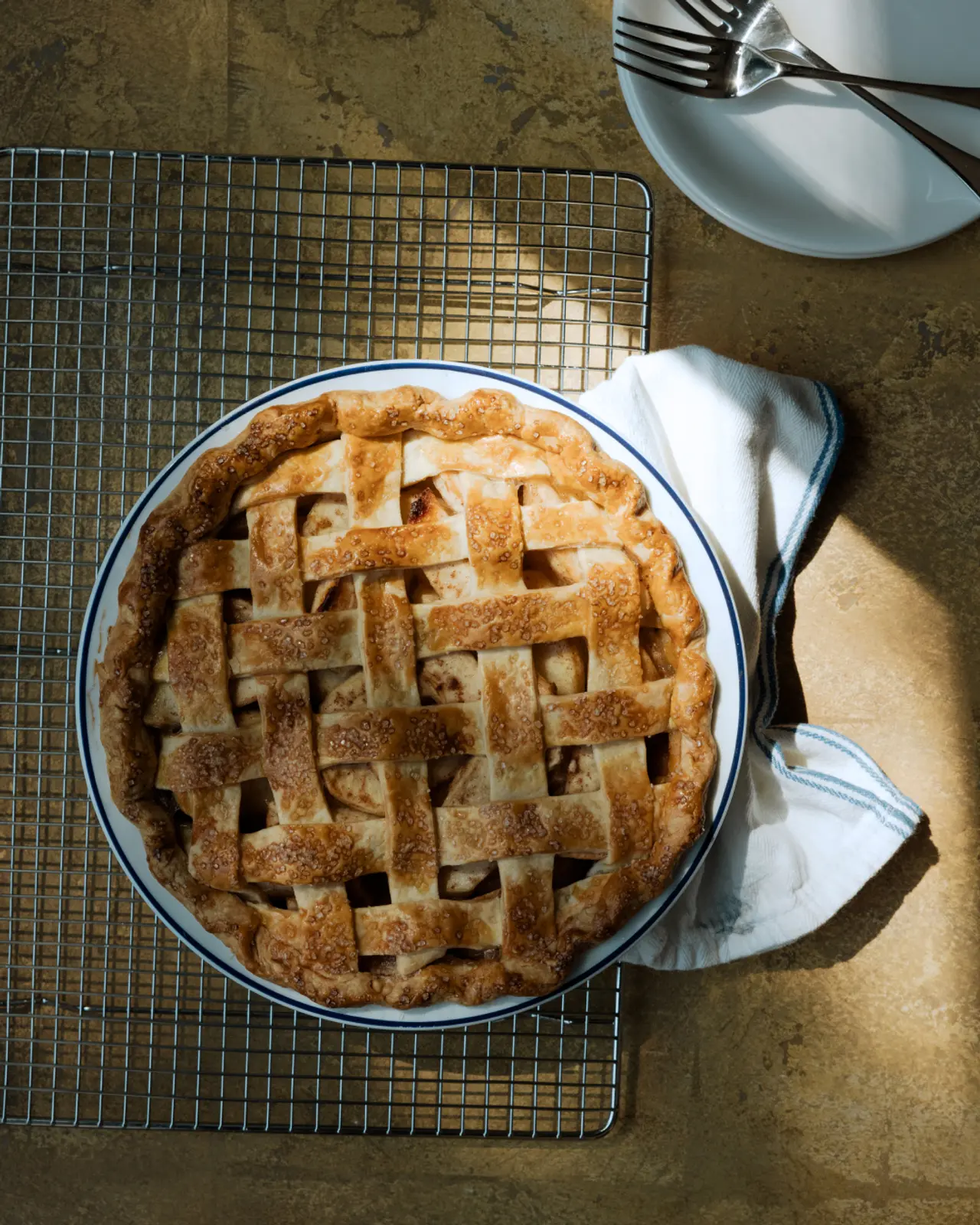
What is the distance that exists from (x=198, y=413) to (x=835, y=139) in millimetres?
843

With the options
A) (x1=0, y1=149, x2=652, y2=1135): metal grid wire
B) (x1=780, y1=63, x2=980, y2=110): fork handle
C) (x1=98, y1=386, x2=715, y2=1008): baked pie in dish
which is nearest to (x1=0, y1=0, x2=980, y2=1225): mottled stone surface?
(x1=0, y1=149, x2=652, y2=1135): metal grid wire

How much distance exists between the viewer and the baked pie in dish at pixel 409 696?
42.3 inches

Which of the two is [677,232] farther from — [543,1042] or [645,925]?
[543,1042]

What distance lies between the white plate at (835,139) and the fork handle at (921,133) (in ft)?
0.09

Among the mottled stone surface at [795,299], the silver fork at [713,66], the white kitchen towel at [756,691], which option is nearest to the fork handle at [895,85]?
the silver fork at [713,66]

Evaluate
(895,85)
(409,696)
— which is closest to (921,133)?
(895,85)

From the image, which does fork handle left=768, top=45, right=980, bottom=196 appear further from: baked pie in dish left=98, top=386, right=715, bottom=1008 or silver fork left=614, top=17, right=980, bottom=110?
baked pie in dish left=98, top=386, right=715, bottom=1008

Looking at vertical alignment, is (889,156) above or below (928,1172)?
above

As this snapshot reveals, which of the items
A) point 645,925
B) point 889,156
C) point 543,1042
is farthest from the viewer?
point 543,1042

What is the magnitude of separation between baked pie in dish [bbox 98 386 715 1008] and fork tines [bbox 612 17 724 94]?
0.45m

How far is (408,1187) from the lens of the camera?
1.36 m

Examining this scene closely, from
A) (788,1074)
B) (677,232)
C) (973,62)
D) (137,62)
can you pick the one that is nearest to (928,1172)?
(788,1074)

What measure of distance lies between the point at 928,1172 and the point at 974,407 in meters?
0.99

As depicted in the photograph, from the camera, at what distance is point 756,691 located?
4.11ft
